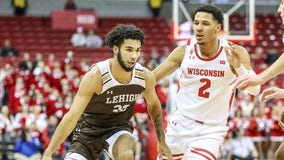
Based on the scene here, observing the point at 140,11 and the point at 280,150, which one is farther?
the point at 140,11

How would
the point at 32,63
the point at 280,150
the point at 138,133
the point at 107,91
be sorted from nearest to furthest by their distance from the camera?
the point at 280,150, the point at 107,91, the point at 138,133, the point at 32,63

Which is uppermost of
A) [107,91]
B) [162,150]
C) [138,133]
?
[107,91]

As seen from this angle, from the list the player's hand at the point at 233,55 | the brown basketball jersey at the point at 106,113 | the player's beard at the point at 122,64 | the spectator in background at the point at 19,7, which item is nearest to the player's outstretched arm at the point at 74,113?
the brown basketball jersey at the point at 106,113

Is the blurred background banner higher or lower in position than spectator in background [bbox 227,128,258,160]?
higher

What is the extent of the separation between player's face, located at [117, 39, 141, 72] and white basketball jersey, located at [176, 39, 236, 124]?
67 cm

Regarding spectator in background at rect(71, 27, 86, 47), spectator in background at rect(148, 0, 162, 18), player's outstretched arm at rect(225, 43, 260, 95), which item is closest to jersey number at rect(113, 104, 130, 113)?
player's outstretched arm at rect(225, 43, 260, 95)

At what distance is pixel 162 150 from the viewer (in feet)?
21.0

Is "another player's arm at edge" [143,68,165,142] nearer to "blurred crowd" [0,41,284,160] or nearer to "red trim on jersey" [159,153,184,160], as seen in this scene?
"red trim on jersey" [159,153,184,160]

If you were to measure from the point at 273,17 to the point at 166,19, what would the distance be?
3.91 meters

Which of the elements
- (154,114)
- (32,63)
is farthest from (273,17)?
(154,114)

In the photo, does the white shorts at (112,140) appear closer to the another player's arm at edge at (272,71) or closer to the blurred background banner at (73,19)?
the another player's arm at edge at (272,71)

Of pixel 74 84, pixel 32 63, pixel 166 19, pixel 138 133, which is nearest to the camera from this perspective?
pixel 138 133

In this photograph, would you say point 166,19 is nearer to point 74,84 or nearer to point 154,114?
point 74,84

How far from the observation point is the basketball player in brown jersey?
6.03 meters
